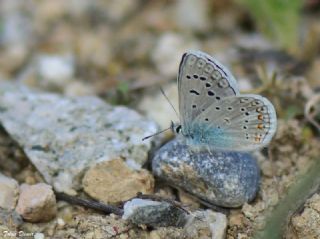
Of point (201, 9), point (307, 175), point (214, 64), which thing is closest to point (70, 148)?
point (214, 64)

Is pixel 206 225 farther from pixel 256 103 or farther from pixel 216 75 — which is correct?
pixel 216 75

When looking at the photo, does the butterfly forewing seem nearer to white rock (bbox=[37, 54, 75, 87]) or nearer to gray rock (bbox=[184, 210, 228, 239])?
gray rock (bbox=[184, 210, 228, 239])

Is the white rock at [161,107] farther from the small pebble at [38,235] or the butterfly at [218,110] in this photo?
the small pebble at [38,235]

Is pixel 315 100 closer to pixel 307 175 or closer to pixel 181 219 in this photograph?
pixel 307 175

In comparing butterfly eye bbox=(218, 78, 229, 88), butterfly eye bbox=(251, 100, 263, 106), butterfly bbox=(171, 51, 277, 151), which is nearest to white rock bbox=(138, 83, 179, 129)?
butterfly bbox=(171, 51, 277, 151)

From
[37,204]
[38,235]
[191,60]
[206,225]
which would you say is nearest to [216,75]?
[191,60]

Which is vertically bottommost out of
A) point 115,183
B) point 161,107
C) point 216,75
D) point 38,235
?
point 38,235
